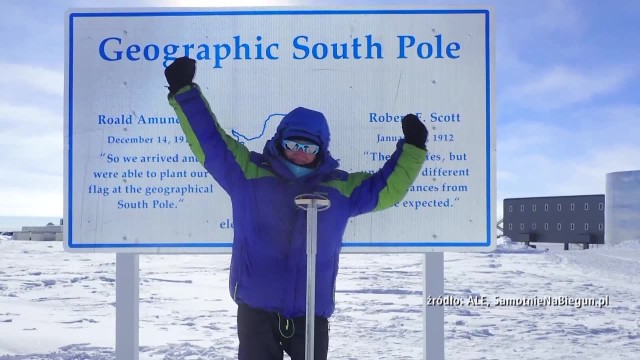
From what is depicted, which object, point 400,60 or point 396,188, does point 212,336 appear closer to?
point 396,188

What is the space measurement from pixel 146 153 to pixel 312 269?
167 centimetres

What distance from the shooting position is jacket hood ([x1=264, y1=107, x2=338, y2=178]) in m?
2.97

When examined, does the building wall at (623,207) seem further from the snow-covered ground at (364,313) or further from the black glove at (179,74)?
the black glove at (179,74)

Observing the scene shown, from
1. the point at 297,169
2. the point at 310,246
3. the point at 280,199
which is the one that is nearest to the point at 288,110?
the point at 297,169

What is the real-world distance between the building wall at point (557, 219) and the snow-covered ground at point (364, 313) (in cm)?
1325

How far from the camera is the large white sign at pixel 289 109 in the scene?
3.54 meters

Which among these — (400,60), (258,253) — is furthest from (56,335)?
(400,60)

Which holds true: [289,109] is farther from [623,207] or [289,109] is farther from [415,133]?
[623,207]

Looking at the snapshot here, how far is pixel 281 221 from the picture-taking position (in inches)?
116

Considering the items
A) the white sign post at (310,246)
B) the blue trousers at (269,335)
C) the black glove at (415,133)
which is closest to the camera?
the white sign post at (310,246)

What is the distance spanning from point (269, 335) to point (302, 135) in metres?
1.18

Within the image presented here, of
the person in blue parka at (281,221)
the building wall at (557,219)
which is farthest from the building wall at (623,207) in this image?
the person in blue parka at (281,221)

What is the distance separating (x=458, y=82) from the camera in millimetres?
3555

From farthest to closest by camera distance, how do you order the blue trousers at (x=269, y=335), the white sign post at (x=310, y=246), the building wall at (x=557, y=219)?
the building wall at (x=557, y=219)
the blue trousers at (x=269, y=335)
the white sign post at (x=310, y=246)
